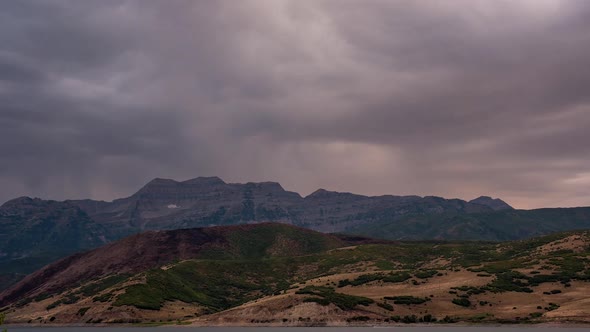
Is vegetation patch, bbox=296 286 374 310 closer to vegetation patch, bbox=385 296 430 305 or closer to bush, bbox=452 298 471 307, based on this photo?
vegetation patch, bbox=385 296 430 305

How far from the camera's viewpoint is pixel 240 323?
164 metres

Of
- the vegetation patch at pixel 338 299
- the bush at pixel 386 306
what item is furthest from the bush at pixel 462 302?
the vegetation patch at pixel 338 299

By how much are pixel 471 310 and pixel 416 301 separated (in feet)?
48.6

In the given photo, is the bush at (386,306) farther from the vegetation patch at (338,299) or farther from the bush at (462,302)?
the bush at (462,302)

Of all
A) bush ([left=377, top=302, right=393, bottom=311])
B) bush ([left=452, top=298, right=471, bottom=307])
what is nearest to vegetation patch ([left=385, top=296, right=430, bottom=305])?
bush ([left=377, top=302, right=393, bottom=311])

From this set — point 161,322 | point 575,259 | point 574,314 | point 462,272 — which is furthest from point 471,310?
point 161,322

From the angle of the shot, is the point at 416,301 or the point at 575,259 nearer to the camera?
the point at 416,301

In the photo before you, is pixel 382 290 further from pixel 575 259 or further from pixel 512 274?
pixel 575 259

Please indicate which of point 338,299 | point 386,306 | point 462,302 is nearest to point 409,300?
point 386,306

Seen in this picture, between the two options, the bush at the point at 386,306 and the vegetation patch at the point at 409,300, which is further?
the vegetation patch at the point at 409,300

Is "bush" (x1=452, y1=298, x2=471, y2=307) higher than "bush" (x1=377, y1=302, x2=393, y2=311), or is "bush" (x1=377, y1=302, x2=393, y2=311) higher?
"bush" (x1=452, y1=298, x2=471, y2=307)

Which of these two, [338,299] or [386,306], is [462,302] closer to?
[386,306]

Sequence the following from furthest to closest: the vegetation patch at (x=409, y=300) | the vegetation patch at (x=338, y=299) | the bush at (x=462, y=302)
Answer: the vegetation patch at (x=409, y=300)
the vegetation patch at (x=338, y=299)
the bush at (x=462, y=302)

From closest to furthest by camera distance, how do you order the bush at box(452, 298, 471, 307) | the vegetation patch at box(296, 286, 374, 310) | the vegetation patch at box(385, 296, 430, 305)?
1. the bush at box(452, 298, 471, 307)
2. the vegetation patch at box(296, 286, 374, 310)
3. the vegetation patch at box(385, 296, 430, 305)
